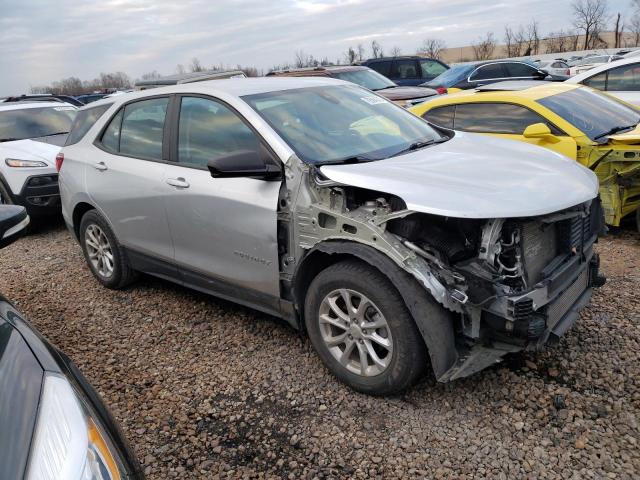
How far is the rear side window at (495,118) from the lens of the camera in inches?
218

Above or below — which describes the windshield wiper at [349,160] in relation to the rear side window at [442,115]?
above

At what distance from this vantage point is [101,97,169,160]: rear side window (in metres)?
4.00

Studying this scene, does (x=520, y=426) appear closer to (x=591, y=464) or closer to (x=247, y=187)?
(x=591, y=464)

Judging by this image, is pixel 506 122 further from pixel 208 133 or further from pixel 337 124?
pixel 208 133

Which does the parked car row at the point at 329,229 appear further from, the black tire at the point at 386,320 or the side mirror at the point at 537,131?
the side mirror at the point at 537,131

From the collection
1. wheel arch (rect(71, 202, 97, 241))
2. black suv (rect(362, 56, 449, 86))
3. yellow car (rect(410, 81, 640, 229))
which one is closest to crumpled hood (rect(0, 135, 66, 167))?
wheel arch (rect(71, 202, 97, 241))

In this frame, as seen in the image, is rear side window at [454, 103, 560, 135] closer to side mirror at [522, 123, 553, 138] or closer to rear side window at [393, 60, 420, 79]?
side mirror at [522, 123, 553, 138]

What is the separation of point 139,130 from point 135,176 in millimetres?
401

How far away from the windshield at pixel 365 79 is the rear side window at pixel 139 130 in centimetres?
687

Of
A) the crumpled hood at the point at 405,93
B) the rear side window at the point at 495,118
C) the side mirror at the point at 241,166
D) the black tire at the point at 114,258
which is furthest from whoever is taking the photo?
the crumpled hood at the point at 405,93

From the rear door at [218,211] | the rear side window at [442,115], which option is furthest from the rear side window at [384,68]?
the rear door at [218,211]

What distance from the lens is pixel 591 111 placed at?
5562 millimetres

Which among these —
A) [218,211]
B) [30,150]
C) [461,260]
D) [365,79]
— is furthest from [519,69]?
[461,260]

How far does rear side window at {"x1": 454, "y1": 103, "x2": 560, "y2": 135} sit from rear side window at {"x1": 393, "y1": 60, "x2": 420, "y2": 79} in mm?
9998
